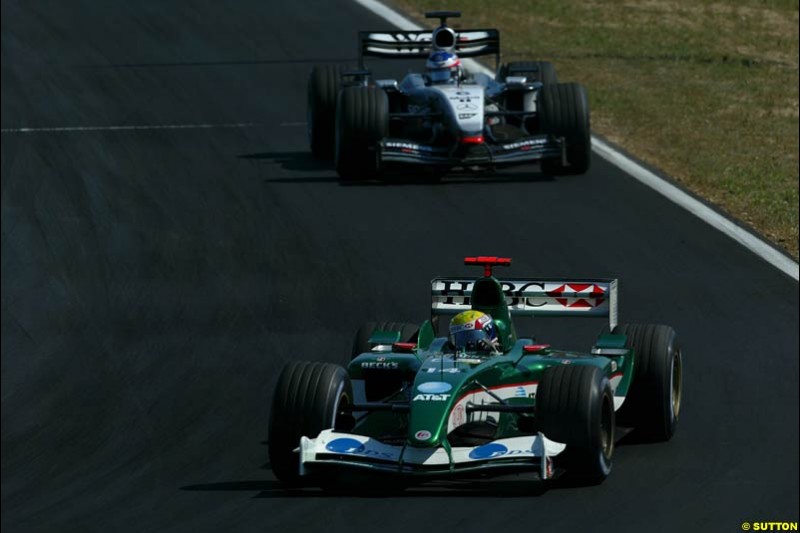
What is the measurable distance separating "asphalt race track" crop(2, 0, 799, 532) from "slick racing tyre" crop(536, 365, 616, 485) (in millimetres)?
197

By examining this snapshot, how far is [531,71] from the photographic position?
24.7m

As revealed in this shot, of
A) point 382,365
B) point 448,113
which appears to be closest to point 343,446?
point 382,365

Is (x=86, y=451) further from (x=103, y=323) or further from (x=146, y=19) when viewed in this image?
(x=146, y=19)

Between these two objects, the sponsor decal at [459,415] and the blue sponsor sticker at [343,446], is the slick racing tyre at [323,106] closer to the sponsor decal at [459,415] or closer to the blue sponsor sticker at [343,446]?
the sponsor decal at [459,415]

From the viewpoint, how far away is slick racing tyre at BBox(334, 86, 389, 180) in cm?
2291

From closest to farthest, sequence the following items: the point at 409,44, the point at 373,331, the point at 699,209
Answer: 1. the point at 373,331
2. the point at 699,209
3. the point at 409,44

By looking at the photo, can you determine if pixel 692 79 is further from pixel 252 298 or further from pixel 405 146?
pixel 252 298

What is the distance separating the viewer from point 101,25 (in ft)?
111

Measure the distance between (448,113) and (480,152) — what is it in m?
0.64

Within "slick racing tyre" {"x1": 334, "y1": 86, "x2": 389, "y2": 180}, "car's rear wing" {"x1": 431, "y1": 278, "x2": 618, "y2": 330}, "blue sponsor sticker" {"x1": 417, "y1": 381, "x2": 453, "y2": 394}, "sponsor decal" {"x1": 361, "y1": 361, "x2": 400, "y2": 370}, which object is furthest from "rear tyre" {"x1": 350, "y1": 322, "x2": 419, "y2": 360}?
"slick racing tyre" {"x1": 334, "y1": 86, "x2": 389, "y2": 180}

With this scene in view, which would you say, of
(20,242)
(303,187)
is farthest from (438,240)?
(20,242)

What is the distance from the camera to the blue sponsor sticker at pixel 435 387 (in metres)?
12.4

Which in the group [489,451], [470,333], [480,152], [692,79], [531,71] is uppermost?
[470,333]

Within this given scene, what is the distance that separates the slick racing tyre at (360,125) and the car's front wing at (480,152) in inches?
8.7
